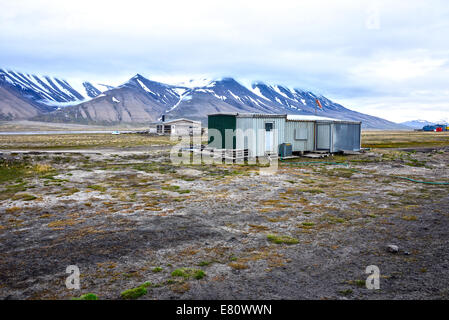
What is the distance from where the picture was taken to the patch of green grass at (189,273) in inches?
227

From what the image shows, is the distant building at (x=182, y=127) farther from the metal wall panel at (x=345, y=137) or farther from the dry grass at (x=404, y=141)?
the metal wall panel at (x=345, y=137)

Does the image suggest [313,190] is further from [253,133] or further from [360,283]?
[253,133]

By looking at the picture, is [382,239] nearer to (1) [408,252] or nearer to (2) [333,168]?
(1) [408,252]

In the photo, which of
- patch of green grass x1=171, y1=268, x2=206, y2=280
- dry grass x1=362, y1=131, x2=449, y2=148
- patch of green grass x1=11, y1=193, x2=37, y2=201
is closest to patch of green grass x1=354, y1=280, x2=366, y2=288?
patch of green grass x1=171, y1=268, x2=206, y2=280

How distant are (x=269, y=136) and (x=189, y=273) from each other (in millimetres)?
20207

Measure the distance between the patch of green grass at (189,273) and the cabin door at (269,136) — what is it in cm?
1973

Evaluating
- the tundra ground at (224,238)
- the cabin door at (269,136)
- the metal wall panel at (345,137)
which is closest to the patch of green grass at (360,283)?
the tundra ground at (224,238)

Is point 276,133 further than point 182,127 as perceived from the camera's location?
No

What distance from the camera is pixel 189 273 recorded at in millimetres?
5898

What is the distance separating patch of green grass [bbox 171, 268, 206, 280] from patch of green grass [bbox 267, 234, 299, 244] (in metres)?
2.33

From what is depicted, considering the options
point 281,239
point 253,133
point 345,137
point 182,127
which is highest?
point 182,127

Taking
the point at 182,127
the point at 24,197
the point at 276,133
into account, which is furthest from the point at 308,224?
the point at 182,127

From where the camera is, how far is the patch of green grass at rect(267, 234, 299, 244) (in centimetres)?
750

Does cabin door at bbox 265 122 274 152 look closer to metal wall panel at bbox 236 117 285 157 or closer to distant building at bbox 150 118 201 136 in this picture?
metal wall panel at bbox 236 117 285 157
